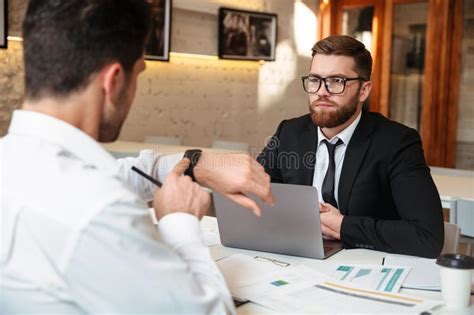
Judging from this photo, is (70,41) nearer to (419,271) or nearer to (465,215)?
(419,271)

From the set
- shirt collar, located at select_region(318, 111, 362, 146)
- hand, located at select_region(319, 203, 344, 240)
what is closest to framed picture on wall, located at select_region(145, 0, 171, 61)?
shirt collar, located at select_region(318, 111, 362, 146)

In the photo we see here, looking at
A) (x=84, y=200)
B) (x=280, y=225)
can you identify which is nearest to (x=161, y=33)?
(x=280, y=225)

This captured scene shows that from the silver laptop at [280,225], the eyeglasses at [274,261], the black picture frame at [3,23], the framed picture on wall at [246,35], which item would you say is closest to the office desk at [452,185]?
the silver laptop at [280,225]

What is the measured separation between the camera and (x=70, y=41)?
3.57 ft

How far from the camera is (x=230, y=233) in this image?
191 centimetres

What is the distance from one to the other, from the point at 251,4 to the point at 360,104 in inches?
195

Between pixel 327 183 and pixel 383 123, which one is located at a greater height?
pixel 383 123


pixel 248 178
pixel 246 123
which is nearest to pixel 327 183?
pixel 248 178

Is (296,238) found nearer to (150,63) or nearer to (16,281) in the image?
(16,281)

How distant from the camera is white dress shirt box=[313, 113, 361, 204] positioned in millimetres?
2359

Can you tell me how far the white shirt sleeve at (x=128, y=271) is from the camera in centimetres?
96

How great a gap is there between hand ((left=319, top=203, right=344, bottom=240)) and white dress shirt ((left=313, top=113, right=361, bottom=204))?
0.25 metres

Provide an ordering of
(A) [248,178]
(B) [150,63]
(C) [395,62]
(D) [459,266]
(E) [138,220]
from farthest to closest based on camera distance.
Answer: (C) [395,62] → (B) [150,63] → (A) [248,178] → (D) [459,266] → (E) [138,220]

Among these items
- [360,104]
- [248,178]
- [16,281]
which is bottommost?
[16,281]
